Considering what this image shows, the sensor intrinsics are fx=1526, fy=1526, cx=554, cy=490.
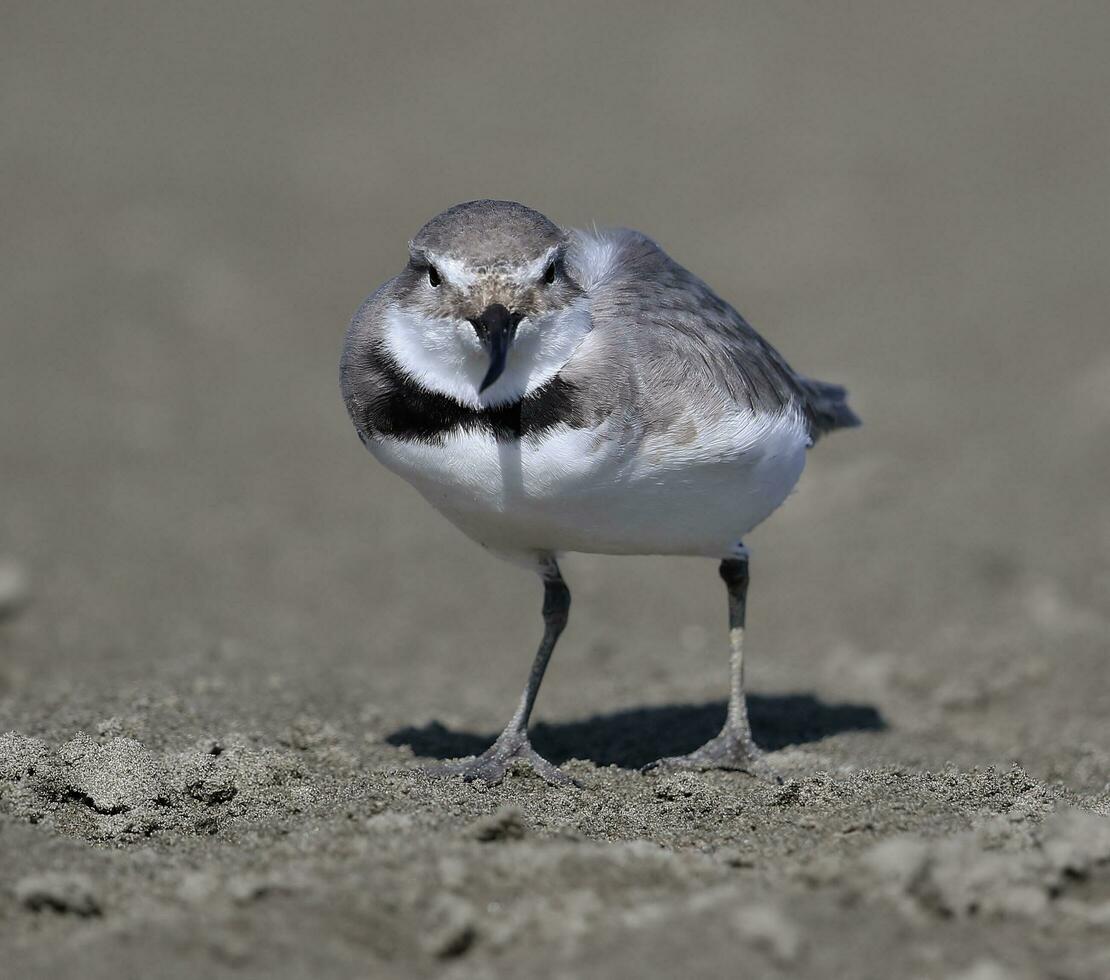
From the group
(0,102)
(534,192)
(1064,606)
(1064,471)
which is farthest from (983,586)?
(0,102)

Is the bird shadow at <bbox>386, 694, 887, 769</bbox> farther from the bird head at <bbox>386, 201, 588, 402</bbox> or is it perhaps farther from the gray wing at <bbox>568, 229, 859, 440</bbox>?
the bird head at <bbox>386, 201, 588, 402</bbox>

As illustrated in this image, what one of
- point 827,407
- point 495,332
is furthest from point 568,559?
point 495,332

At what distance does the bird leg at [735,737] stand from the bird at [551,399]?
65cm

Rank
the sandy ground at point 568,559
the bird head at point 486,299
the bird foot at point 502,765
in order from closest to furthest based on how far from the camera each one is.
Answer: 1. the sandy ground at point 568,559
2. the bird head at point 486,299
3. the bird foot at point 502,765

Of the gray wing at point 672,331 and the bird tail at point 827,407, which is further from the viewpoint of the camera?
the bird tail at point 827,407

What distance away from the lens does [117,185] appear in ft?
53.1

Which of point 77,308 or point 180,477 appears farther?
point 77,308

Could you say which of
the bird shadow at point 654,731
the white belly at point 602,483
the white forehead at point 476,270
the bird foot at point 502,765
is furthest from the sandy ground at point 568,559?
the white forehead at point 476,270

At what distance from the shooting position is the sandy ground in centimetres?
410

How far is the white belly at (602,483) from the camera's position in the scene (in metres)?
5.23

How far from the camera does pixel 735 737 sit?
20.9 feet

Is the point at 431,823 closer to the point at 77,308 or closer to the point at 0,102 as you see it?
the point at 77,308

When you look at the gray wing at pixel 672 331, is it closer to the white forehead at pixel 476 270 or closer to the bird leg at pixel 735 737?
the white forehead at pixel 476 270

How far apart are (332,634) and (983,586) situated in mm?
4216
